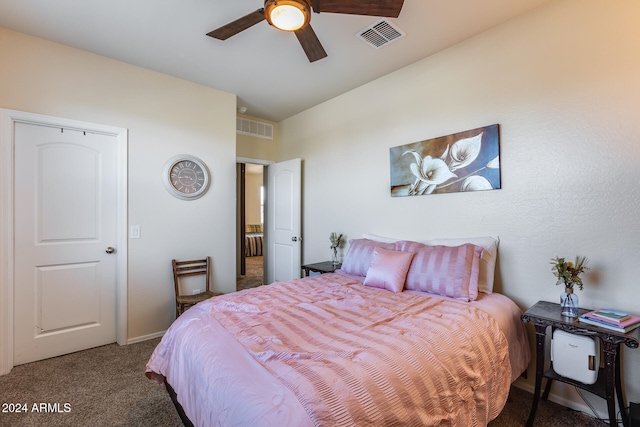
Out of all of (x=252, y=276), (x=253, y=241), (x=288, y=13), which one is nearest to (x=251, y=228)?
(x=253, y=241)

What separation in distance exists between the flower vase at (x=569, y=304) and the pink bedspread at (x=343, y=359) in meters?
0.28

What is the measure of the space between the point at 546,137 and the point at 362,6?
1.60 meters

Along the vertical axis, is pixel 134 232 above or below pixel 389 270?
above

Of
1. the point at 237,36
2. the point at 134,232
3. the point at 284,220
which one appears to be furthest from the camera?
the point at 284,220

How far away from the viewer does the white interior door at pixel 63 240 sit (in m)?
2.49

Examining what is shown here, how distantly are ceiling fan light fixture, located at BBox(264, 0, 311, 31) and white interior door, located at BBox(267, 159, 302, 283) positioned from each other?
7.90 ft

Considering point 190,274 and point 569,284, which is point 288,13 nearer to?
point 569,284

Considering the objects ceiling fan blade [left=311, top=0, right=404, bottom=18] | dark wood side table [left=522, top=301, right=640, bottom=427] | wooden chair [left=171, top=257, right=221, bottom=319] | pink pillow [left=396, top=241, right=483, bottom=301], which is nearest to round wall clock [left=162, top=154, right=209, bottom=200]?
wooden chair [left=171, top=257, right=221, bottom=319]

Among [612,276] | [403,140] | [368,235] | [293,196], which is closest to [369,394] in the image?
[612,276]

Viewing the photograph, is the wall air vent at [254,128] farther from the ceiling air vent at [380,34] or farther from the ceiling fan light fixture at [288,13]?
the ceiling fan light fixture at [288,13]

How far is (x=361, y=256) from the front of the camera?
9.07ft

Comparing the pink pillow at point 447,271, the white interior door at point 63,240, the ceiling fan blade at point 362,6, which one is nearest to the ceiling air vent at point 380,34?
the ceiling fan blade at point 362,6

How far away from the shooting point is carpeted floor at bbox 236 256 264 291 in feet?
16.7

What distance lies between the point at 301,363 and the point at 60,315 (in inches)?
109
